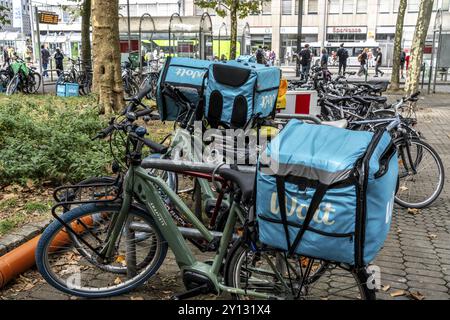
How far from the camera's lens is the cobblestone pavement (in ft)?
11.4

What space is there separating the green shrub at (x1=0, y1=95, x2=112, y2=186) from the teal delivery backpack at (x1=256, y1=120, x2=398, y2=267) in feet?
11.5

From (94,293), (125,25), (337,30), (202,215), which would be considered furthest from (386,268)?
(337,30)

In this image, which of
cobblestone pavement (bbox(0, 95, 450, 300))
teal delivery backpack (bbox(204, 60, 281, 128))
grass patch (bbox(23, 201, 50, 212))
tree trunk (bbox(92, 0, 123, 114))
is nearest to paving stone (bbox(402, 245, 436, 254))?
cobblestone pavement (bbox(0, 95, 450, 300))

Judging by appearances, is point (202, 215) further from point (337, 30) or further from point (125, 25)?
point (337, 30)

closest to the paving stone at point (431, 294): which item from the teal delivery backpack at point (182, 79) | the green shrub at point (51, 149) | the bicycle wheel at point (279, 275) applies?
the bicycle wheel at point (279, 275)

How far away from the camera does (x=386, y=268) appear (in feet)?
13.0

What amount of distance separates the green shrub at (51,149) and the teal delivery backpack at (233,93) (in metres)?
1.92

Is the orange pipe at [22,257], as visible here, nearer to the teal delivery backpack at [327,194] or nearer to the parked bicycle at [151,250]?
the parked bicycle at [151,250]

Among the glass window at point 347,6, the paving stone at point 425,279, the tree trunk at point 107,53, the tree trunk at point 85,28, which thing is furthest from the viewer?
the glass window at point 347,6

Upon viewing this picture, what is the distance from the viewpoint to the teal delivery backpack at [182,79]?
4.37m

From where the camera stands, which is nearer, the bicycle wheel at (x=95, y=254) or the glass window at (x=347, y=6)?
the bicycle wheel at (x=95, y=254)

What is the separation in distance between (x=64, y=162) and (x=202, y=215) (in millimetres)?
2503

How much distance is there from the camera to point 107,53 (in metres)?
9.52

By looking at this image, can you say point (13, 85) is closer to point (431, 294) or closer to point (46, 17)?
point (46, 17)
